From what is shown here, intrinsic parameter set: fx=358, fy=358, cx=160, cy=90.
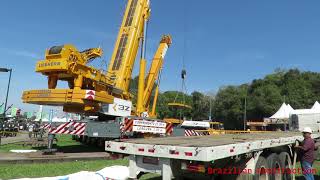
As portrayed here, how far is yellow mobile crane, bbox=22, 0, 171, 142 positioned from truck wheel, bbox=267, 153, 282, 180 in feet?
28.8

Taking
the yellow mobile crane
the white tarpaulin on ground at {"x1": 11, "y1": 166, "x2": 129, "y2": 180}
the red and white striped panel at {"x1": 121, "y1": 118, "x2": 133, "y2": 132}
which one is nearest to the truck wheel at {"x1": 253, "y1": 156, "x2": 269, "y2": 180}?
the white tarpaulin on ground at {"x1": 11, "y1": 166, "x2": 129, "y2": 180}

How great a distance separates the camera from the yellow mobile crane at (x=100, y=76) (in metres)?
14.7

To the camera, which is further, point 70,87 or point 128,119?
point 128,119

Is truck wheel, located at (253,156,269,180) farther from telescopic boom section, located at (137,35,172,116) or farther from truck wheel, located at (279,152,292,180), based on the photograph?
telescopic boom section, located at (137,35,172,116)

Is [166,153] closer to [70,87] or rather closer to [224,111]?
[70,87]

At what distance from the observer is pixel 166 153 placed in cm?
567

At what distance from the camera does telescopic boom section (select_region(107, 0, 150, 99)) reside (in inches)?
747

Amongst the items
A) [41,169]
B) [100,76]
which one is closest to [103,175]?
[41,169]

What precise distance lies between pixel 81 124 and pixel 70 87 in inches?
67.6

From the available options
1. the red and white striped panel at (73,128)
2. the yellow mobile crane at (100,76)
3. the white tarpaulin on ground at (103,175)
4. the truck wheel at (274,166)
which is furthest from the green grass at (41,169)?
the truck wheel at (274,166)

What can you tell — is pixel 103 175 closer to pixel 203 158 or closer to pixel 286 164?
pixel 203 158

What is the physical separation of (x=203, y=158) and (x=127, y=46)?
15.0m

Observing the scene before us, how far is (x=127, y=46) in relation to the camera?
63.9 ft

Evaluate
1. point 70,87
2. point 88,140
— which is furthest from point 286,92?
point 70,87
